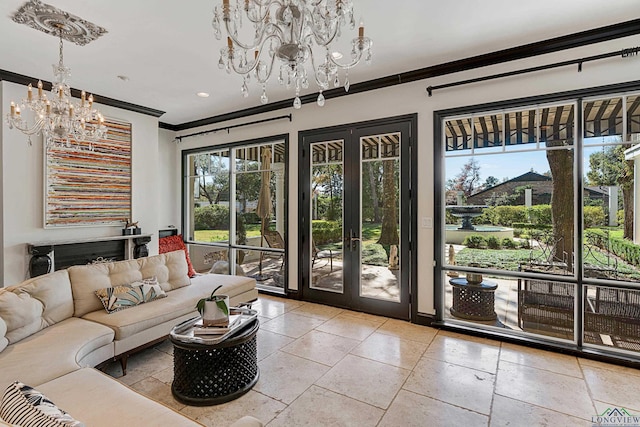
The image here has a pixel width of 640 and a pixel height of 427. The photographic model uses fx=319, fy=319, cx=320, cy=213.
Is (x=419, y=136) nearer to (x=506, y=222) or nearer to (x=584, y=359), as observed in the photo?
(x=506, y=222)

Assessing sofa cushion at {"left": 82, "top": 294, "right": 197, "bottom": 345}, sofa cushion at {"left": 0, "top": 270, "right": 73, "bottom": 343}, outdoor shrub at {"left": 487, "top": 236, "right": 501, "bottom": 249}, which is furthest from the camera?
outdoor shrub at {"left": 487, "top": 236, "right": 501, "bottom": 249}

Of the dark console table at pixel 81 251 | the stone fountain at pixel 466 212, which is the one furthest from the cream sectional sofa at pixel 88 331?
the stone fountain at pixel 466 212

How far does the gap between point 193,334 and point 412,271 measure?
8.62 ft

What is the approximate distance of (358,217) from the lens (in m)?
4.38

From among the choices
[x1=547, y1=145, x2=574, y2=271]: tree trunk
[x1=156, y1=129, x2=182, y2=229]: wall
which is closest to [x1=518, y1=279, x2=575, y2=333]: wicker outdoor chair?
[x1=547, y1=145, x2=574, y2=271]: tree trunk

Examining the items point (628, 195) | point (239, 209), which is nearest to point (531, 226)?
point (628, 195)

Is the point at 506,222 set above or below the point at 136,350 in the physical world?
above

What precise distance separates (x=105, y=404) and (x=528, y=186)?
3.96m

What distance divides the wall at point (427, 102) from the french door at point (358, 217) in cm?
17

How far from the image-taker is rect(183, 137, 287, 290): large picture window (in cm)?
526

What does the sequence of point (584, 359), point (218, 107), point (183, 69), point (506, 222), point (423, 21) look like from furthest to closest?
point (218, 107) < point (183, 69) < point (506, 222) < point (584, 359) < point (423, 21)

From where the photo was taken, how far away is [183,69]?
381 cm

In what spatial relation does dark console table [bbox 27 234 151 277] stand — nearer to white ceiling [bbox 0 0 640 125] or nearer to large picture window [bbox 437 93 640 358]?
white ceiling [bbox 0 0 640 125]

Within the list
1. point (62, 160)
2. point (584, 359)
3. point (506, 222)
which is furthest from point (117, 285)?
point (584, 359)
